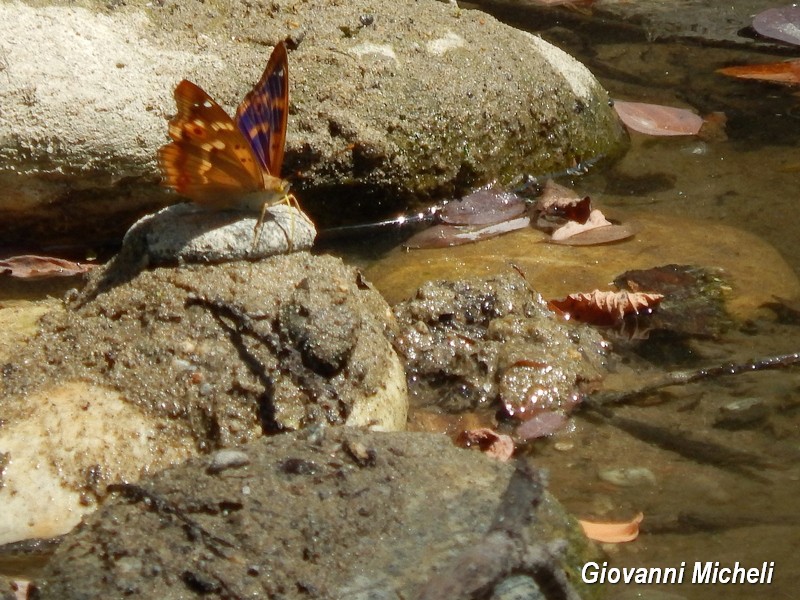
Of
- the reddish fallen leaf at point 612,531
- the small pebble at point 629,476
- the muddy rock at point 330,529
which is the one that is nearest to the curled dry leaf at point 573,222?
the small pebble at point 629,476

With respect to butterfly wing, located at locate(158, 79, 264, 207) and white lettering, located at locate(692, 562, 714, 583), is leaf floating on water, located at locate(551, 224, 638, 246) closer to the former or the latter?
butterfly wing, located at locate(158, 79, 264, 207)

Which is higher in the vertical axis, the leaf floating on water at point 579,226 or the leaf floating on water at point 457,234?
the leaf floating on water at point 579,226

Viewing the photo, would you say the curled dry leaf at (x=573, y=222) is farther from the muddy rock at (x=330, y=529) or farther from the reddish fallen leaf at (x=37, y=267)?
the muddy rock at (x=330, y=529)

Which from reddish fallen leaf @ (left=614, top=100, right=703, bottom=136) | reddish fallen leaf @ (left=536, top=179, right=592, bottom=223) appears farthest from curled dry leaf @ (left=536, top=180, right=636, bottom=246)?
reddish fallen leaf @ (left=614, top=100, right=703, bottom=136)

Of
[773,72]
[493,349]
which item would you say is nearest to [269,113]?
[493,349]

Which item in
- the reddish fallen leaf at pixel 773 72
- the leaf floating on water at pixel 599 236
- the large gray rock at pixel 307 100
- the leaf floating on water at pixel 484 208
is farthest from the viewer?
the reddish fallen leaf at pixel 773 72

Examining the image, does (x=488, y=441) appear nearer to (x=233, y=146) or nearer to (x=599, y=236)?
(x=233, y=146)

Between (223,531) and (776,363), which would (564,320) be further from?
(223,531)
